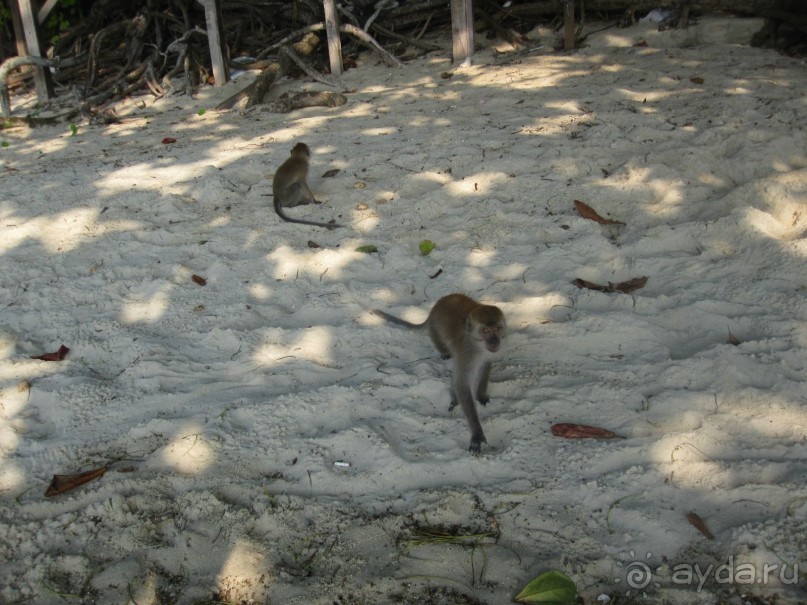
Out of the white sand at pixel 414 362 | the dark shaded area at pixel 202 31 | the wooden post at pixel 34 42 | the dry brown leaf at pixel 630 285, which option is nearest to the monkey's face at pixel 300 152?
the white sand at pixel 414 362

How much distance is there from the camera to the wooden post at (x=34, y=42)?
866 centimetres

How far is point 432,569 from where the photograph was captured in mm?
2453

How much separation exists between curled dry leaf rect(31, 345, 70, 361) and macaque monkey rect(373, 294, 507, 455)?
6.61 feet

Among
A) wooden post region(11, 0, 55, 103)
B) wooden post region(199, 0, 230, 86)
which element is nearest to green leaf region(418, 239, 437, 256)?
wooden post region(199, 0, 230, 86)

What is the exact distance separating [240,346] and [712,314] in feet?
8.39

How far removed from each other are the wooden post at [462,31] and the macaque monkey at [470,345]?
5613 millimetres

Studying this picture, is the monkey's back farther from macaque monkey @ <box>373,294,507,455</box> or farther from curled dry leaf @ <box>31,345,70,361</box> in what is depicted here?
curled dry leaf @ <box>31,345,70,361</box>

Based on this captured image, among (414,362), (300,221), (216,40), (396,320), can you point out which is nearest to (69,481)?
(414,362)

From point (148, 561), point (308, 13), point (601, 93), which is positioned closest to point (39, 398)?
point (148, 561)

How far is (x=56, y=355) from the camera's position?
372 cm

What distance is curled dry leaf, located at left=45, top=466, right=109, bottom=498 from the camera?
2.82 m

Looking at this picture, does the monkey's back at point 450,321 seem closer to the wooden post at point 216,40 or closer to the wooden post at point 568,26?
the wooden post at point 568,26

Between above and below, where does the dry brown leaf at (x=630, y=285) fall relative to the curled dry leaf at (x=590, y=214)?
below

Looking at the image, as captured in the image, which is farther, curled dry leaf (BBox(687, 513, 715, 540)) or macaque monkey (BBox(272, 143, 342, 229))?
macaque monkey (BBox(272, 143, 342, 229))
